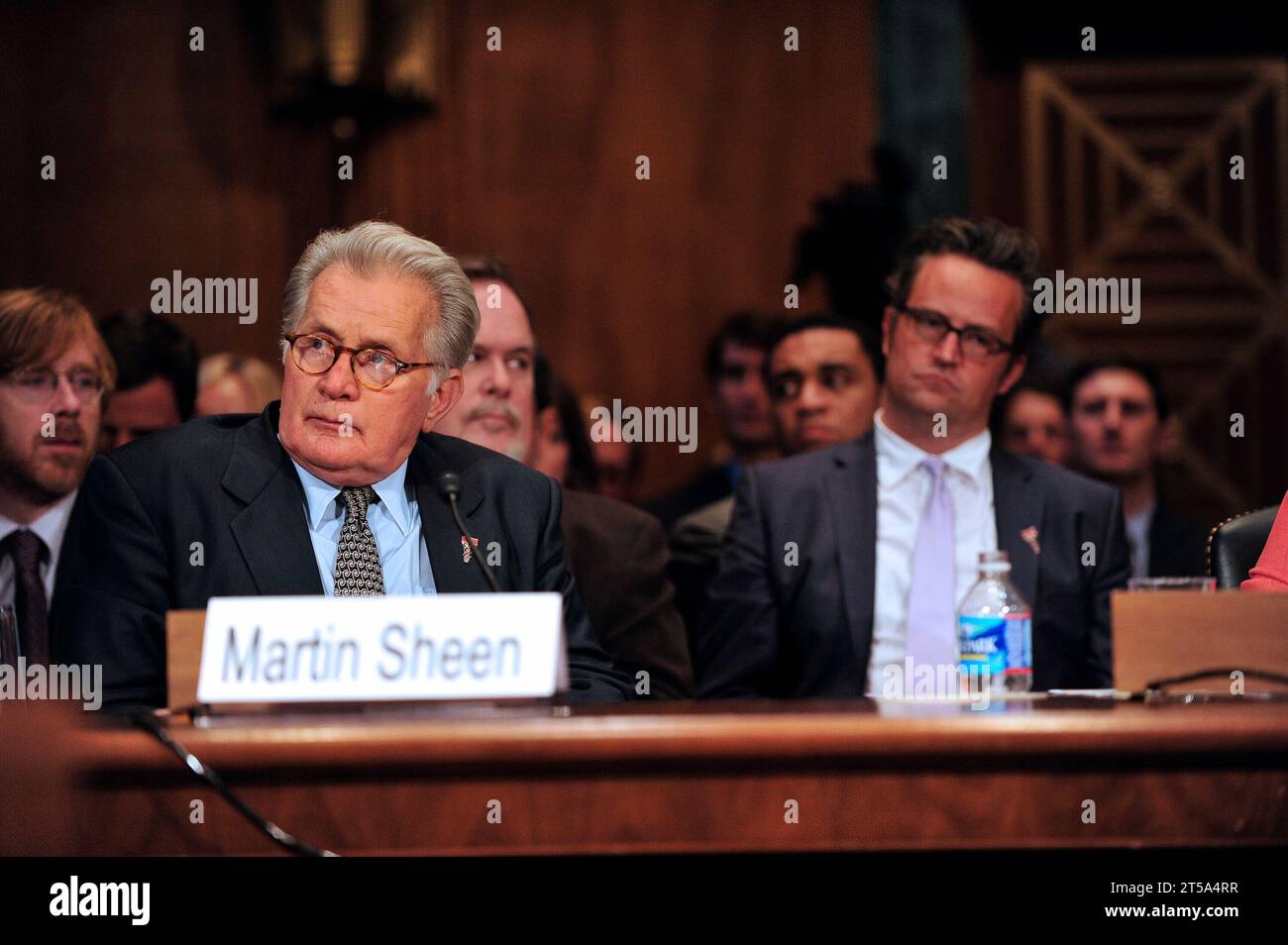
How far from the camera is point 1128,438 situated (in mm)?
4082

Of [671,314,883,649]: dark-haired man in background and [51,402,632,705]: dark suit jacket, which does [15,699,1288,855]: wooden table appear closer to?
[51,402,632,705]: dark suit jacket

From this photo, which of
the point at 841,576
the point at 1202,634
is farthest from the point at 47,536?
the point at 1202,634

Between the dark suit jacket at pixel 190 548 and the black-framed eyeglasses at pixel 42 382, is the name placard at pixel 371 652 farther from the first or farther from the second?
the black-framed eyeglasses at pixel 42 382

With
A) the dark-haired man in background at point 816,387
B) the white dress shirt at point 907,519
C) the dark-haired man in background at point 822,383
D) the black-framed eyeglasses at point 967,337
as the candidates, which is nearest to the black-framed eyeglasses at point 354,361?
the white dress shirt at point 907,519

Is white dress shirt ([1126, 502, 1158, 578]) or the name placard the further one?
white dress shirt ([1126, 502, 1158, 578])

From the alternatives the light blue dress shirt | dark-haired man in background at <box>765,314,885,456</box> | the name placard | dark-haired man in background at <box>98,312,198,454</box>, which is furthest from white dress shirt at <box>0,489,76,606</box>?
dark-haired man in background at <box>765,314,885,456</box>

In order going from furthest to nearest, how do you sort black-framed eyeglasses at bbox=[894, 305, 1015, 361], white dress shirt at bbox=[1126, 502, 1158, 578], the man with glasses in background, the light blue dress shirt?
white dress shirt at bbox=[1126, 502, 1158, 578] < black-framed eyeglasses at bbox=[894, 305, 1015, 361] < the man with glasses in background < the light blue dress shirt

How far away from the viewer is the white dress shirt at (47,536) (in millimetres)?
2865

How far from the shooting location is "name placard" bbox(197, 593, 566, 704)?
5.51ft

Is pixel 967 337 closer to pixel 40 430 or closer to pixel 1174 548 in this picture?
pixel 1174 548

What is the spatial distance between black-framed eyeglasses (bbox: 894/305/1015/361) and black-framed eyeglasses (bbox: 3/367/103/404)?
5.43 feet

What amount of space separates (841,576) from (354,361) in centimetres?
107

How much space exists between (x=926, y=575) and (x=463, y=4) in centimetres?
361
